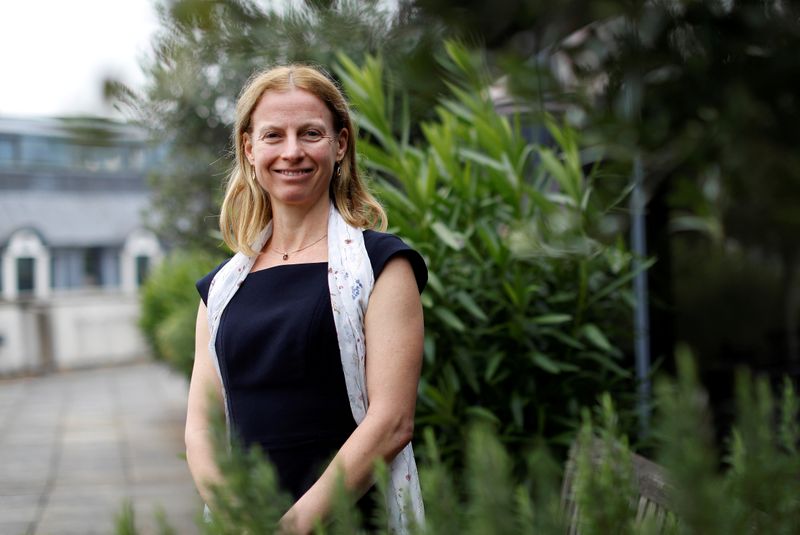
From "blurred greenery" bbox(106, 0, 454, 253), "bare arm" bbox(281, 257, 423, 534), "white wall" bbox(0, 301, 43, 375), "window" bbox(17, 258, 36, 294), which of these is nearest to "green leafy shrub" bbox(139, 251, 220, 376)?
"white wall" bbox(0, 301, 43, 375)

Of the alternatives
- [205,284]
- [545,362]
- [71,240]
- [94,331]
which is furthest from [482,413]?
[71,240]

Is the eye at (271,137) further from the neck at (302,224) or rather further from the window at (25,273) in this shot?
the window at (25,273)

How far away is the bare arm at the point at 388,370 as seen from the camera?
155 cm

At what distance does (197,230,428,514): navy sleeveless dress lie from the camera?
168cm

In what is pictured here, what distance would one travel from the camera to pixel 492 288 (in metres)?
3.54

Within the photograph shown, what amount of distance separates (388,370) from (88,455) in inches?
249

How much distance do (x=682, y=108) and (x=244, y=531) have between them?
800 millimetres

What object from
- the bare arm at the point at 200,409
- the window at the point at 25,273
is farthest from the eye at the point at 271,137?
the window at the point at 25,273

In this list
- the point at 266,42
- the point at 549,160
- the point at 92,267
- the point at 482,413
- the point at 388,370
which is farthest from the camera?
the point at 92,267

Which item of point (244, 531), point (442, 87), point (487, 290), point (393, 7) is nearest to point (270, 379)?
point (442, 87)

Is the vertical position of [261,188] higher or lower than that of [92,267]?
higher

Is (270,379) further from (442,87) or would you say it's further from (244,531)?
(244,531)

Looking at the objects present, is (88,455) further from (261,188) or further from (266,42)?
(266,42)

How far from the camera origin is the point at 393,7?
1160 mm
